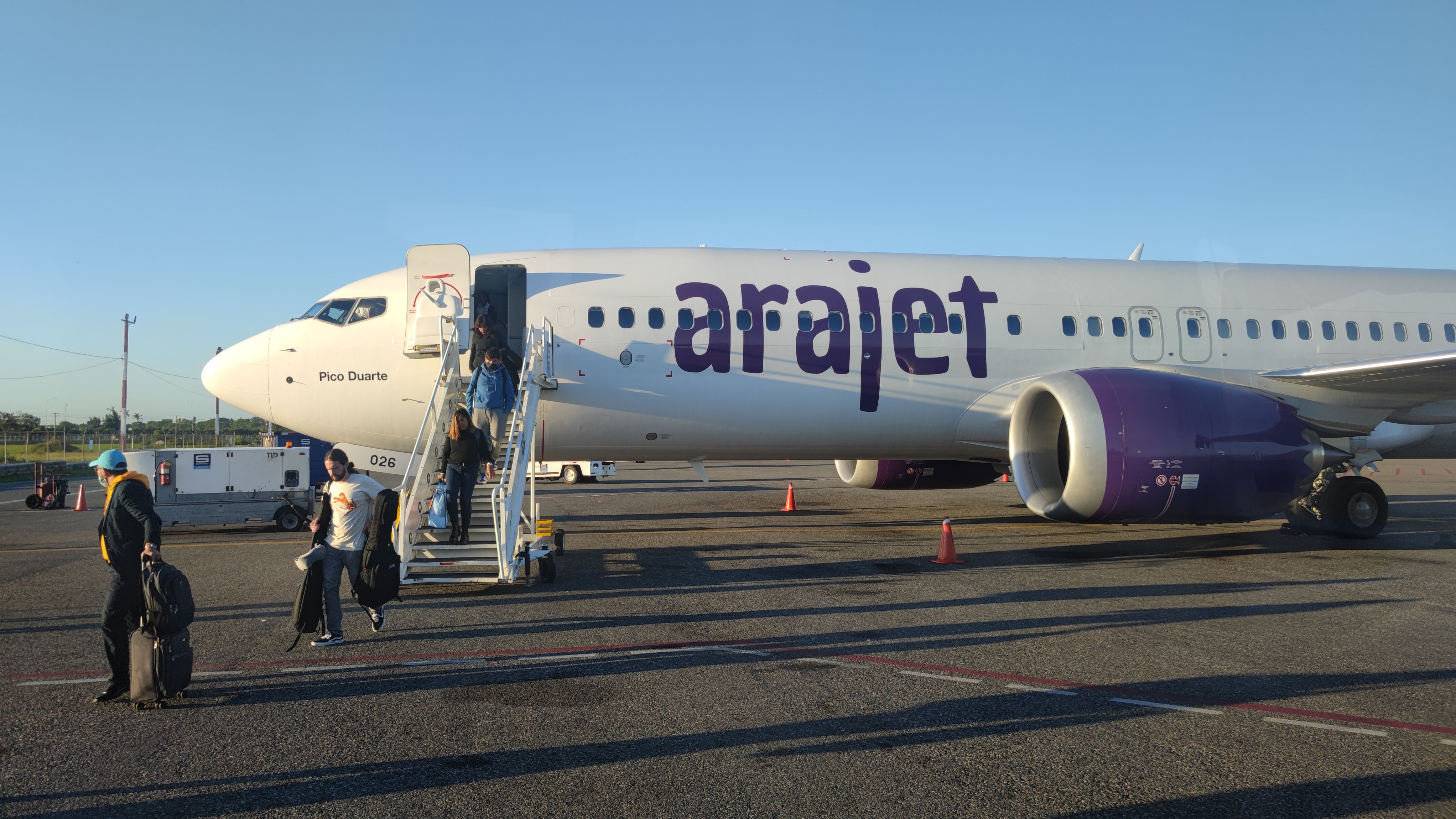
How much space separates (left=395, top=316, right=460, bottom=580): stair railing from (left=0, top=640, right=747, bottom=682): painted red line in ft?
4.13

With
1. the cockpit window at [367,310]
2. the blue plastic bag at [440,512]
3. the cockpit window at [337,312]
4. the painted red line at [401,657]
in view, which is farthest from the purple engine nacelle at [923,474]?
the painted red line at [401,657]

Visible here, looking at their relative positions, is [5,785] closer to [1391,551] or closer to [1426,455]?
[1391,551]

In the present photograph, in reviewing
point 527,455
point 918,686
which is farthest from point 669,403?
point 918,686

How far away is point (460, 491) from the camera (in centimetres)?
966

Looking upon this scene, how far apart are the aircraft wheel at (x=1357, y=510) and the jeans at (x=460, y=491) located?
12522 mm

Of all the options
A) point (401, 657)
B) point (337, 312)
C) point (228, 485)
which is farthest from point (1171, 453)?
point (228, 485)

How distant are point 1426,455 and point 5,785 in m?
18.4

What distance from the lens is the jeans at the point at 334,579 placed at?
6.83 meters

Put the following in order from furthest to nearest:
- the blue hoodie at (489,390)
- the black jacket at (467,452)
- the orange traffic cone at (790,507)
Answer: the orange traffic cone at (790,507) → the blue hoodie at (489,390) → the black jacket at (467,452)

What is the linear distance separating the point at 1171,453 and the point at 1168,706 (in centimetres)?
614

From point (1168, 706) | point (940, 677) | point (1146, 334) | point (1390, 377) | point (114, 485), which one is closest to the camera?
point (1168, 706)

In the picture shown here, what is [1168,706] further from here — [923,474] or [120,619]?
[923,474]

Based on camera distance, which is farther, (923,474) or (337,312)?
(923,474)

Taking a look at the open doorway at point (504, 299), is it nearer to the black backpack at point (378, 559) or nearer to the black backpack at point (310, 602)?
the black backpack at point (378, 559)
